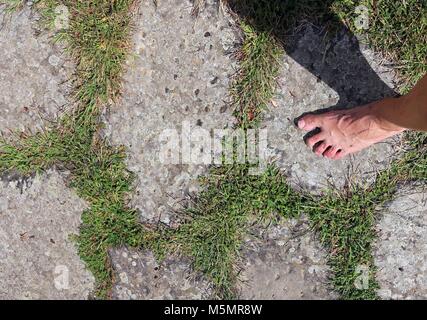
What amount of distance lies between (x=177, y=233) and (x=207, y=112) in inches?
26.5

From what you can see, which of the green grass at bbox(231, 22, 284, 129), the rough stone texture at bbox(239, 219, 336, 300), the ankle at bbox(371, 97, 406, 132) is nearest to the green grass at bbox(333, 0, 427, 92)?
the ankle at bbox(371, 97, 406, 132)

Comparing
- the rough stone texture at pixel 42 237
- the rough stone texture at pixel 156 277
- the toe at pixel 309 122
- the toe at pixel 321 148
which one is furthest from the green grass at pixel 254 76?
the rough stone texture at pixel 42 237

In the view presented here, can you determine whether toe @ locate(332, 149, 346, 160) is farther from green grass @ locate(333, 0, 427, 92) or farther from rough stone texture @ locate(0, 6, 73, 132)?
rough stone texture @ locate(0, 6, 73, 132)

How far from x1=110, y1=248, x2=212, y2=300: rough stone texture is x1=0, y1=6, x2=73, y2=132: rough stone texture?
0.87 metres

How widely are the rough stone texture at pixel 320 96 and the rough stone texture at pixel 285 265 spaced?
0.27 metres

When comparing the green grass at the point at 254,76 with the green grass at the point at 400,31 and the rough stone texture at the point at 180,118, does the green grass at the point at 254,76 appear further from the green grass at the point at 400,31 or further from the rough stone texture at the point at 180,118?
the green grass at the point at 400,31

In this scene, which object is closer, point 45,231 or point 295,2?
point 295,2

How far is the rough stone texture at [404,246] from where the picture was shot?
2.75 metres

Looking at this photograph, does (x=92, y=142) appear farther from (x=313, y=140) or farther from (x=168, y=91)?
(x=313, y=140)

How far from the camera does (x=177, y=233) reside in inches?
Answer: 112

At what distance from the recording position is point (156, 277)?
2.88 m

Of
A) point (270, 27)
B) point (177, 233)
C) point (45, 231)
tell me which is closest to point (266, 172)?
point (177, 233)

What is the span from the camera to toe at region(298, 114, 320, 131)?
275cm
